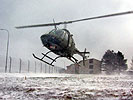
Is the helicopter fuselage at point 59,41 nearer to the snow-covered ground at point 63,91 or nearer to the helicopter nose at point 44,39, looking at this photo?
the helicopter nose at point 44,39

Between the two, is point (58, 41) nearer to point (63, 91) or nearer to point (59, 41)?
point (59, 41)

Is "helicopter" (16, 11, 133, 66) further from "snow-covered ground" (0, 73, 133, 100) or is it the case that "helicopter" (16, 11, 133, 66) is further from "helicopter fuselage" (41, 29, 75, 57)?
"snow-covered ground" (0, 73, 133, 100)

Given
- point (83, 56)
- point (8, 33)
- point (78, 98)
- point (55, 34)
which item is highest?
point (8, 33)

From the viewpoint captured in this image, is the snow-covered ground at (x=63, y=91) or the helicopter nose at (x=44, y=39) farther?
the helicopter nose at (x=44, y=39)

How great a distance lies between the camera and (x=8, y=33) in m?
45.8

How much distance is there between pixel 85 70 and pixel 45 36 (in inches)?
3261

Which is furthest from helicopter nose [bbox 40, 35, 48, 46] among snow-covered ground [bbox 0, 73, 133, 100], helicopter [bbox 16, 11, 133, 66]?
snow-covered ground [bbox 0, 73, 133, 100]

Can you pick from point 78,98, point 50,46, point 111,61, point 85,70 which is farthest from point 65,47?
point 85,70

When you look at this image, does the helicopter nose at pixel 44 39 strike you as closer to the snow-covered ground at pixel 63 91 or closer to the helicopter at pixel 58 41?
the helicopter at pixel 58 41

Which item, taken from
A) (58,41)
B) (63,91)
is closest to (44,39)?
(58,41)

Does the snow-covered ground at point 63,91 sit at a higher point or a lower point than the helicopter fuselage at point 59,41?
lower

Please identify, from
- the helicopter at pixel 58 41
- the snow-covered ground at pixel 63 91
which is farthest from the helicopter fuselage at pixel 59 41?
the snow-covered ground at pixel 63 91

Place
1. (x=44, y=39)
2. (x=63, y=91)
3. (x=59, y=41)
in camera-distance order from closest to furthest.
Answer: (x=63, y=91), (x=44, y=39), (x=59, y=41)

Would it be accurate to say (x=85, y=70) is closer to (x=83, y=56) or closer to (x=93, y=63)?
(x=93, y=63)
